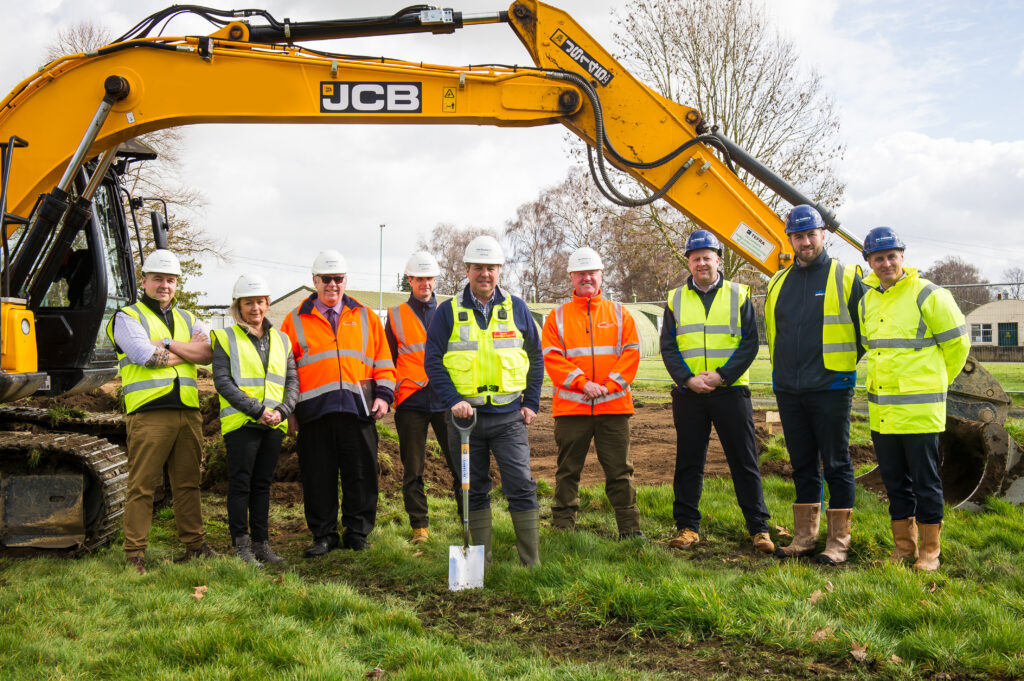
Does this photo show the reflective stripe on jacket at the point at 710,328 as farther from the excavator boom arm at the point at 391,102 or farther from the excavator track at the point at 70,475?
the excavator track at the point at 70,475

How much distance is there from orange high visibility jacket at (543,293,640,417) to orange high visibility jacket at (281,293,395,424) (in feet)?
4.46

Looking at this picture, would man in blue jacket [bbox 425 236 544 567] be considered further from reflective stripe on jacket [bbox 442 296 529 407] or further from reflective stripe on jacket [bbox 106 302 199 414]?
reflective stripe on jacket [bbox 106 302 199 414]

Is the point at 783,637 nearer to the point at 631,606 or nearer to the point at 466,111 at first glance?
the point at 631,606

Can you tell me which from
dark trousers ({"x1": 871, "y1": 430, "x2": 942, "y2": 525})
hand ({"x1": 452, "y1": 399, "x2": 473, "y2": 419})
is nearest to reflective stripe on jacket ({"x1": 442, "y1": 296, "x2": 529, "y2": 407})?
hand ({"x1": 452, "y1": 399, "x2": 473, "y2": 419})

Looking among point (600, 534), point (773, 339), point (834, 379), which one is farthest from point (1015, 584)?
point (600, 534)

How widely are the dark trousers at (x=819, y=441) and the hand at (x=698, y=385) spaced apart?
22.0 inches

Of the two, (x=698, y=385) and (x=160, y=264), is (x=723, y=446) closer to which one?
(x=698, y=385)

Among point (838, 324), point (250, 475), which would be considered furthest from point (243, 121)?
point (838, 324)

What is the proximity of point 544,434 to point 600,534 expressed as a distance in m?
5.15

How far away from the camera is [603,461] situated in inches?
226

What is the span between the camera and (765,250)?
587cm

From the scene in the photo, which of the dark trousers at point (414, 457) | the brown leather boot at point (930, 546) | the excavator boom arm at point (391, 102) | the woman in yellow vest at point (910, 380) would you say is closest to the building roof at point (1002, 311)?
the excavator boom arm at point (391, 102)

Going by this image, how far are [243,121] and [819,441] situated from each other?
4.92 m

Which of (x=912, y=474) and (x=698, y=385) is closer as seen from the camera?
(x=912, y=474)
